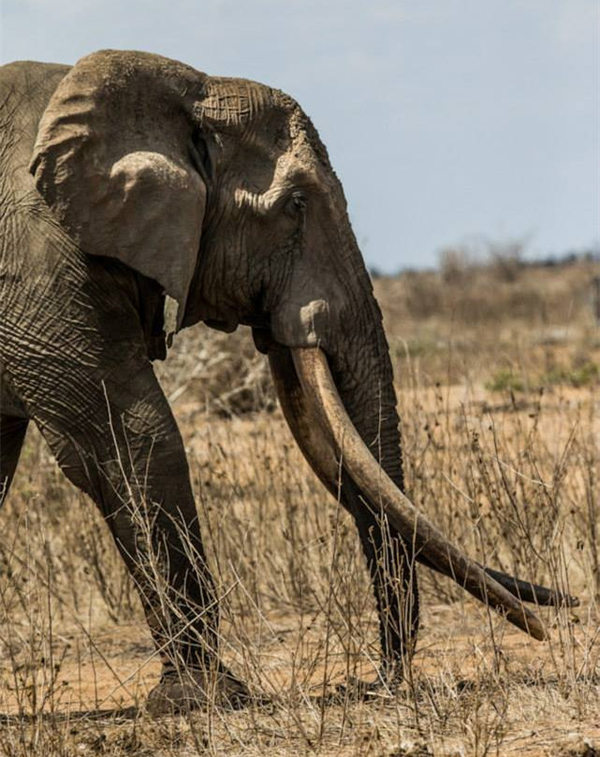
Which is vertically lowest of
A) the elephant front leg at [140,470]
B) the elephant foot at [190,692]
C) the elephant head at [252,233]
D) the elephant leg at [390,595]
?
the elephant foot at [190,692]

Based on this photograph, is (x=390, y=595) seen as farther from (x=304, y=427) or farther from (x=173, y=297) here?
(x=173, y=297)

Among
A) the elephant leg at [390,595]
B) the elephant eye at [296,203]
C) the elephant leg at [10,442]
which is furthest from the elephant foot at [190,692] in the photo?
the elephant eye at [296,203]

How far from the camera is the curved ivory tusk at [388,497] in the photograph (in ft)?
17.4

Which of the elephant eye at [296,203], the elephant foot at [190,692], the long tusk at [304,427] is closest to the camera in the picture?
the elephant foot at [190,692]

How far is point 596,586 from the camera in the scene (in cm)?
743

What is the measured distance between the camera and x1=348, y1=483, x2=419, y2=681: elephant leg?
16.9 ft

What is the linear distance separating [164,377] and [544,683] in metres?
6.58

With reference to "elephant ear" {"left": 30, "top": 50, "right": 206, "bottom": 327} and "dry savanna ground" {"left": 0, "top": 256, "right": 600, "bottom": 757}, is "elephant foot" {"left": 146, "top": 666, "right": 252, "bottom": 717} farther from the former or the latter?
"elephant ear" {"left": 30, "top": 50, "right": 206, "bottom": 327}

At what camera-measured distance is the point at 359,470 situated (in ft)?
18.0

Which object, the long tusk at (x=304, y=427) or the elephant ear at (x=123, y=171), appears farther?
the long tusk at (x=304, y=427)

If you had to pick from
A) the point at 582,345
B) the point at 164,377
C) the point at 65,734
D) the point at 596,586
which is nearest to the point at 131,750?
the point at 65,734

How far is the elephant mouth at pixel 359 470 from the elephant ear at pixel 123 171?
544 millimetres

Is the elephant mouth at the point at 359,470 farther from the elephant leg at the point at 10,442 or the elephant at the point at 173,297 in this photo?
the elephant leg at the point at 10,442

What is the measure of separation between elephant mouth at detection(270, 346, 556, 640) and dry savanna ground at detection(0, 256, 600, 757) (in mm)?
172
